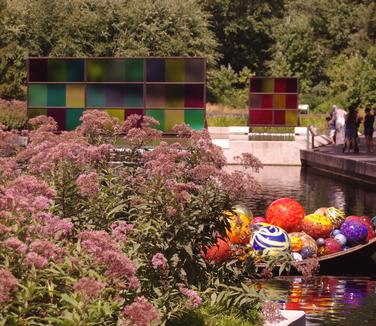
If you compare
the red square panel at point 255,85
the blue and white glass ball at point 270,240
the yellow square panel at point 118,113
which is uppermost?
the red square panel at point 255,85

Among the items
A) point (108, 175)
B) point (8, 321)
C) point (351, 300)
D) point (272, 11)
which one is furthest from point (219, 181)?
point (272, 11)

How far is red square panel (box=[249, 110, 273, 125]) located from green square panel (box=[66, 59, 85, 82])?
1245 cm

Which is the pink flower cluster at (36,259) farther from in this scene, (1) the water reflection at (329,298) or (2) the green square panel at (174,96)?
(2) the green square panel at (174,96)

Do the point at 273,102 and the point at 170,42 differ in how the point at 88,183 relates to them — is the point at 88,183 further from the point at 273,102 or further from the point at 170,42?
the point at 170,42

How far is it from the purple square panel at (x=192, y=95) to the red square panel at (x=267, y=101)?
11.9m

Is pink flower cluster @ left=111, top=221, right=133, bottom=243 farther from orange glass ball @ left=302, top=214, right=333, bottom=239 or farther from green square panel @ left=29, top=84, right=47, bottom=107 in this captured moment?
green square panel @ left=29, top=84, right=47, bottom=107

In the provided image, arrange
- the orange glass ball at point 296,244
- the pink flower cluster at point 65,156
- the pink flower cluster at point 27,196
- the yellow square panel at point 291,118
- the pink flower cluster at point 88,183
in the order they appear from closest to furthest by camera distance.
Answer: the pink flower cluster at point 27,196 < the pink flower cluster at point 88,183 < the pink flower cluster at point 65,156 < the orange glass ball at point 296,244 < the yellow square panel at point 291,118

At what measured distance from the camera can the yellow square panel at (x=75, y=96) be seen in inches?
1574

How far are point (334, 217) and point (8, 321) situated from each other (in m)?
12.8

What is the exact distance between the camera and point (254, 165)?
1083 cm

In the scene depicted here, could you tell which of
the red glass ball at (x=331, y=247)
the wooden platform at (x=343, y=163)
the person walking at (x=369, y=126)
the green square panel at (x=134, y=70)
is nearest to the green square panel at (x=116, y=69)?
the green square panel at (x=134, y=70)

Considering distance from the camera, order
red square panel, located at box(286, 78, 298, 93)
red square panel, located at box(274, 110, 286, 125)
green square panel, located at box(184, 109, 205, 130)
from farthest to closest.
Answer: red square panel, located at box(286, 78, 298, 93) < red square panel, located at box(274, 110, 286, 125) < green square panel, located at box(184, 109, 205, 130)

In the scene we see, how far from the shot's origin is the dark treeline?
220 ft

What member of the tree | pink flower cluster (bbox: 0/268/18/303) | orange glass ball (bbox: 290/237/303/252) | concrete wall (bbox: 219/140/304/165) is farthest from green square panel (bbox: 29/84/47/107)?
the tree
